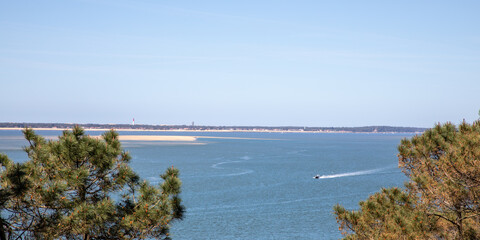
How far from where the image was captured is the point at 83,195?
1401cm

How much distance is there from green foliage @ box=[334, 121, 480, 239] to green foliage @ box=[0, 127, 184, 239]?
732 centimetres

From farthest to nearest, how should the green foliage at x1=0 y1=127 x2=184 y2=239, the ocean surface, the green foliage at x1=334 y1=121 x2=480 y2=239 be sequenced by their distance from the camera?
the ocean surface, the green foliage at x1=334 y1=121 x2=480 y2=239, the green foliage at x1=0 y1=127 x2=184 y2=239

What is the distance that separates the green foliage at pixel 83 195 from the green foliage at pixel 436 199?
7.32m

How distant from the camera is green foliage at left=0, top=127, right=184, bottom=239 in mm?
12625

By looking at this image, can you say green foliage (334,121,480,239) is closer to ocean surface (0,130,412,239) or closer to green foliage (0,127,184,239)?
green foliage (0,127,184,239)

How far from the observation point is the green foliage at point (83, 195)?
12.6m

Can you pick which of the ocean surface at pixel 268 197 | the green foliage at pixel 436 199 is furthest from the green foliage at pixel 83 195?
the ocean surface at pixel 268 197

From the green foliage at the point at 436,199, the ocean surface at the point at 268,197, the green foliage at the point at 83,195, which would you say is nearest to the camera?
the green foliage at the point at 83,195

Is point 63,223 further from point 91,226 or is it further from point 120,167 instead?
point 120,167

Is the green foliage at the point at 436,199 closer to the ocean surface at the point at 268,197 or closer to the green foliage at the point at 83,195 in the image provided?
the green foliage at the point at 83,195

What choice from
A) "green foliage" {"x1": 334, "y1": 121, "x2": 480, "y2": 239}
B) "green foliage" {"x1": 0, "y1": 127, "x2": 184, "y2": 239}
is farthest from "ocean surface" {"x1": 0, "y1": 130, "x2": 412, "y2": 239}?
"green foliage" {"x1": 0, "y1": 127, "x2": 184, "y2": 239}

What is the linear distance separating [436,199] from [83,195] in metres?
11.4

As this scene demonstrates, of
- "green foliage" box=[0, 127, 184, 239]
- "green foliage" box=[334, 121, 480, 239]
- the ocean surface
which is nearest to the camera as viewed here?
"green foliage" box=[0, 127, 184, 239]

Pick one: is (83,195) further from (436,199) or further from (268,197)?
(268,197)
